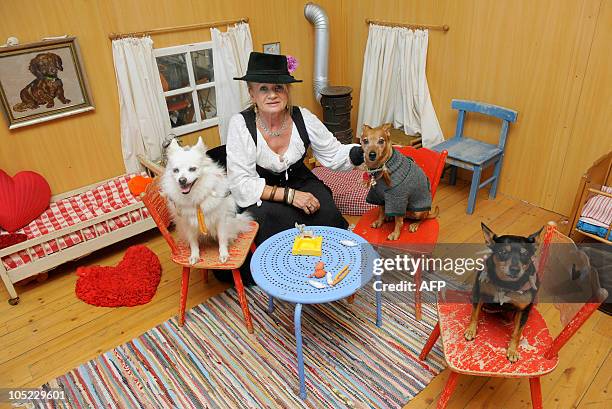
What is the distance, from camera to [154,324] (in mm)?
2389

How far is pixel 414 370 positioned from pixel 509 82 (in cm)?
226

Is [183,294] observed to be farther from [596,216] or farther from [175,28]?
[596,216]

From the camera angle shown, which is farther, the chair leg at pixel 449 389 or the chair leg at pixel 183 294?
the chair leg at pixel 183 294

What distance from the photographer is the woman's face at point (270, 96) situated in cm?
230

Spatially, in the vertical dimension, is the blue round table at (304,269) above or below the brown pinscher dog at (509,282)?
below

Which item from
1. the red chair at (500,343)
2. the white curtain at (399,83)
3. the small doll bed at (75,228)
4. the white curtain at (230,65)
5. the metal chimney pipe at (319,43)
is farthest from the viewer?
the metal chimney pipe at (319,43)

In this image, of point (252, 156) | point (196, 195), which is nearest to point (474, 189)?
point (252, 156)

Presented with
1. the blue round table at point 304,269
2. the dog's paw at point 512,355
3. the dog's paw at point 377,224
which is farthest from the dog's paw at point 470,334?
the dog's paw at point 377,224

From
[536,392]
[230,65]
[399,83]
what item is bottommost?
[536,392]

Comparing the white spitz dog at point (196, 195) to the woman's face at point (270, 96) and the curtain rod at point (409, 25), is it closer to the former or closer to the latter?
the woman's face at point (270, 96)

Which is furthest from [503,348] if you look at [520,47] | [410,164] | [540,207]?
[520,47]

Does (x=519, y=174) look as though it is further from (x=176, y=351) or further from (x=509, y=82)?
(x=176, y=351)

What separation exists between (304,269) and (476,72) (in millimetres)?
2317

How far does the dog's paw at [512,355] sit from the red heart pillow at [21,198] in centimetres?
272
